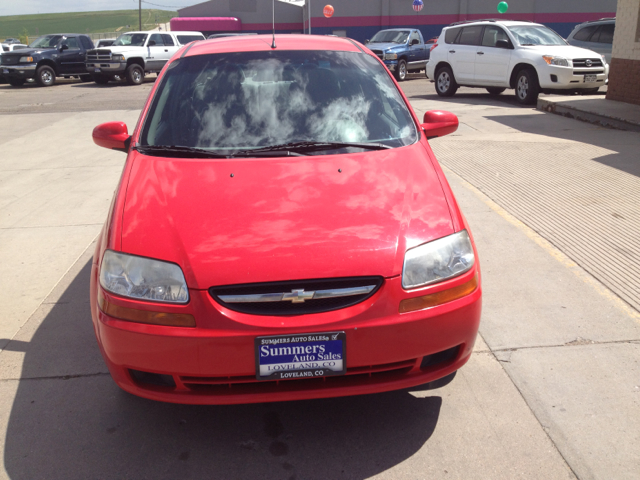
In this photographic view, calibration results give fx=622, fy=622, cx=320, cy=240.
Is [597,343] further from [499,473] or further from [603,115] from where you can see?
[603,115]

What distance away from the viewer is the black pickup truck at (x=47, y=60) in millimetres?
22047

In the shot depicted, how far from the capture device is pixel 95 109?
14703 millimetres

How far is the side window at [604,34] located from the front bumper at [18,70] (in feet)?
60.5

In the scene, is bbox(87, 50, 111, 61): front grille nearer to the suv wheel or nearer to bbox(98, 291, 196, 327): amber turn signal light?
the suv wheel

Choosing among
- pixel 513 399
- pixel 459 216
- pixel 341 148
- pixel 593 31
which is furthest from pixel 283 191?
pixel 593 31

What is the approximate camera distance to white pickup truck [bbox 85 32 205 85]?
21.9 metres

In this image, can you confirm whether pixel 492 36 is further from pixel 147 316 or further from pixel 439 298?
pixel 147 316

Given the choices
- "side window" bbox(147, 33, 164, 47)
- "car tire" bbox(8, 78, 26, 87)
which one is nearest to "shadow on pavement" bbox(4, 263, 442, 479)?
"car tire" bbox(8, 78, 26, 87)

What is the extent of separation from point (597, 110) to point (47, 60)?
19.2 m

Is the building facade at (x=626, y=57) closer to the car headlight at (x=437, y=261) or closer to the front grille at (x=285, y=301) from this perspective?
the car headlight at (x=437, y=261)

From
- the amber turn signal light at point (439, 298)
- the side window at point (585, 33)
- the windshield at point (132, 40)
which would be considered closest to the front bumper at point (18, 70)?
the windshield at point (132, 40)

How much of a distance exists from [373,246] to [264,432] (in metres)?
1.03

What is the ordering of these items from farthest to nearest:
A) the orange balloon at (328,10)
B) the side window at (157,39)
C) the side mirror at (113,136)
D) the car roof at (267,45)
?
the orange balloon at (328,10), the side window at (157,39), the car roof at (267,45), the side mirror at (113,136)

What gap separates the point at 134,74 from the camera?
889 inches
